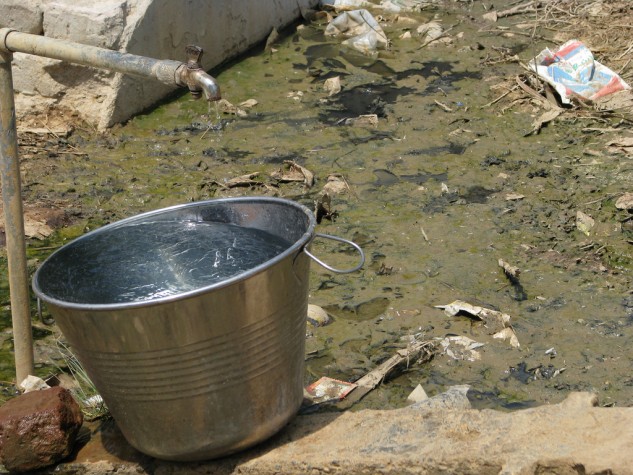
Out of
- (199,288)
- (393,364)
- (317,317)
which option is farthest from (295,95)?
(199,288)

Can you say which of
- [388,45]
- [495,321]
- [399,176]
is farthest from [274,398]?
[388,45]

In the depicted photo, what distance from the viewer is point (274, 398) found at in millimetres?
3047

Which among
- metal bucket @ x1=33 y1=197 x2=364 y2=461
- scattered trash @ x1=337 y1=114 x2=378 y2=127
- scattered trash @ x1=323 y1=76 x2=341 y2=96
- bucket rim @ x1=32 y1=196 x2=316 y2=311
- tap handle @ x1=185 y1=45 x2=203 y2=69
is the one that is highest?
tap handle @ x1=185 y1=45 x2=203 y2=69

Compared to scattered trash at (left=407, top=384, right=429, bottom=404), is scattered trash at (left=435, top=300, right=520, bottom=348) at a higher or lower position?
lower

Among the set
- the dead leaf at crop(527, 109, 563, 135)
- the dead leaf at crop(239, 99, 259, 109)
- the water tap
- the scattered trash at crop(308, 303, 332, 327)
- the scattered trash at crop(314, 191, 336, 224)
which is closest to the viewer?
the water tap

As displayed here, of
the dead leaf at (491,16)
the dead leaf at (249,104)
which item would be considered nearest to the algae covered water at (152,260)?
the dead leaf at (249,104)

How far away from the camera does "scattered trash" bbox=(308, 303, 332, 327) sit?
14.4 feet

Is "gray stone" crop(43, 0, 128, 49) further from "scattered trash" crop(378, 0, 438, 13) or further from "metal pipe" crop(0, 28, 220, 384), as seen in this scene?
"scattered trash" crop(378, 0, 438, 13)

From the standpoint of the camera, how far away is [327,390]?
3.79 m

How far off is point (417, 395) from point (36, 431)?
1519mm

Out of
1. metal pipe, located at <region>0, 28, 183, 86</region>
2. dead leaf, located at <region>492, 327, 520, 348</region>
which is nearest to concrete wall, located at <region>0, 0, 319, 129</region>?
metal pipe, located at <region>0, 28, 183, 86</region>

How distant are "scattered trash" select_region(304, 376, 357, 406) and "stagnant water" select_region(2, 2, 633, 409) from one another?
4.5 inches

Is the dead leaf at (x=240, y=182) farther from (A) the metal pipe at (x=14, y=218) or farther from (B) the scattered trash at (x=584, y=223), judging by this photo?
(A) the metal pipe at (x=14, y=218)

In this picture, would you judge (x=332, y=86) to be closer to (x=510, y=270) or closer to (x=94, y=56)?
(x=510, y=270)
